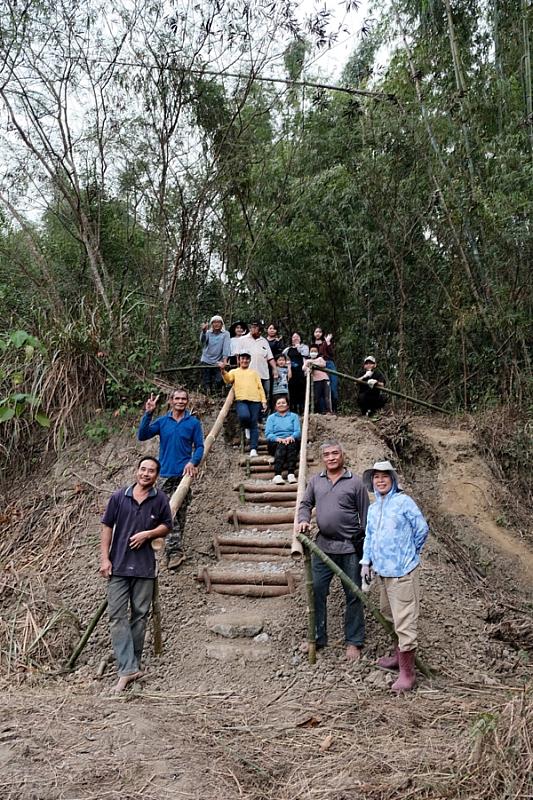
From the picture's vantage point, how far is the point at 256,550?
703cm

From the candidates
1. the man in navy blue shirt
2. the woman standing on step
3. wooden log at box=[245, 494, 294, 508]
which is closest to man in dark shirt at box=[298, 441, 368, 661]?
the man in navy blue shirt

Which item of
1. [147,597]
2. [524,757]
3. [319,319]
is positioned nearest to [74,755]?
[147,597]

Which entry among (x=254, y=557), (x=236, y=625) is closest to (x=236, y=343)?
(x=254, y=557)

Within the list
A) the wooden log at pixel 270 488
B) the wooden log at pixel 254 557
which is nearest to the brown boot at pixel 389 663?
the wooden log at pixel 254 557

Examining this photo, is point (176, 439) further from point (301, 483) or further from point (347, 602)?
point (347, 602)

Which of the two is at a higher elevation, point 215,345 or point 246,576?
point 215,345

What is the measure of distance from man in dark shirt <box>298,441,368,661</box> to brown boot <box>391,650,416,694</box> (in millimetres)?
476

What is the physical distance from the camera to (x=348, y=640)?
5320mm

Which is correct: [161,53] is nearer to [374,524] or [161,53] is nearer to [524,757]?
[374,524]

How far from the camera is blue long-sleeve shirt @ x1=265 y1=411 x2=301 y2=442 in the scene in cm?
847

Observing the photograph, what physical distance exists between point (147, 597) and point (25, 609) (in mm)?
1715

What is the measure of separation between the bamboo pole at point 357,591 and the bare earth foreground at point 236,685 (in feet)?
0.44

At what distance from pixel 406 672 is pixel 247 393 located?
467 centimetres

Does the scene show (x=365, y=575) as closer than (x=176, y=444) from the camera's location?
Yes
